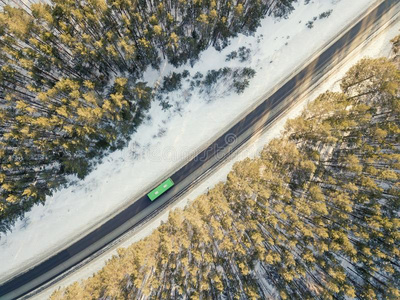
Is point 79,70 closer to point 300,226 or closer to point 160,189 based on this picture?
point 160,189

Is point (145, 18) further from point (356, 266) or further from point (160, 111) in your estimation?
point (356, 266)

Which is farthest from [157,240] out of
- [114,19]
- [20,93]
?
[114,19]

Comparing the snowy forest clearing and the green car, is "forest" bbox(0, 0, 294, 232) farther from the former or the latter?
the snowy forest clearing

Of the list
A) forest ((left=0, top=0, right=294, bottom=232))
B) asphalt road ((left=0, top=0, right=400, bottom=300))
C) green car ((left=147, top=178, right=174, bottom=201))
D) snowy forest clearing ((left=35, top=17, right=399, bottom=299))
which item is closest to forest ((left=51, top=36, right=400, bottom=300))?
snowy forest clearing ((left=35, top=17, right=399, bottom=299))

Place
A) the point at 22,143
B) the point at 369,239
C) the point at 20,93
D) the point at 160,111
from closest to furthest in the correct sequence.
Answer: the point at 369,239
the point at 22,143
the point at 20,93
the point at 160,111

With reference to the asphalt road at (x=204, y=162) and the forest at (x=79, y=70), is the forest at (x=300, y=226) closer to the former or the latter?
the asphalt road at (x=204, y=162)

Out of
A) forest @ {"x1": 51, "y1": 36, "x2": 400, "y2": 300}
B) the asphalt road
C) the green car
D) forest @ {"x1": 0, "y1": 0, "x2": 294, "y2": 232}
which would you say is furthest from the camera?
the green car
